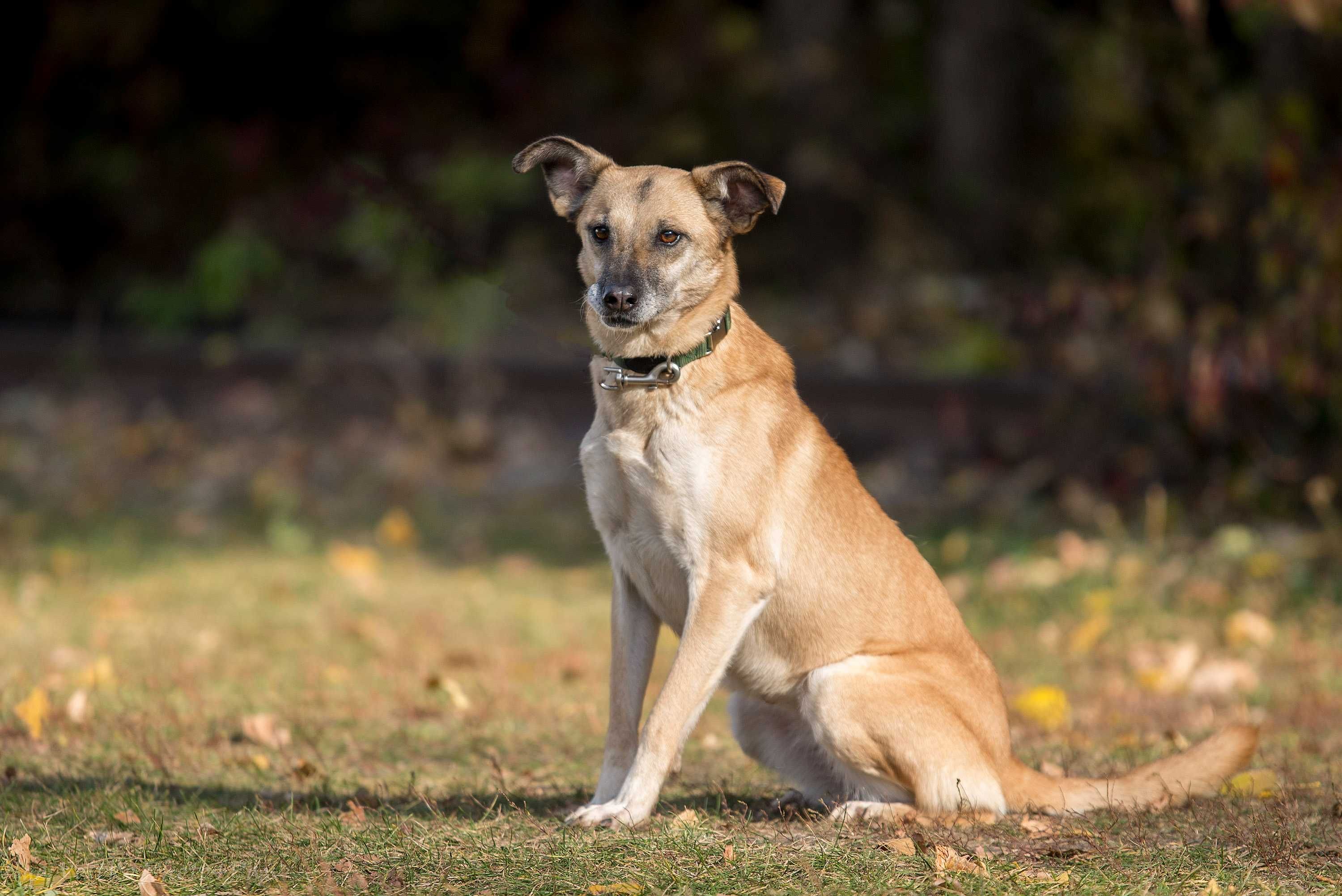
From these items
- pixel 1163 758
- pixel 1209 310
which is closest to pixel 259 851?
pixel 1163 758

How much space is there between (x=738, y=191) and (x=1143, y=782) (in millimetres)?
1941

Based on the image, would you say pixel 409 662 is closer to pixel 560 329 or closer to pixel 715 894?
pixel 715 894

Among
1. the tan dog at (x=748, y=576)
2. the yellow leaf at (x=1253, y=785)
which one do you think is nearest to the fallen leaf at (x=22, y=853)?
the tan dog at (x=748, y=576)

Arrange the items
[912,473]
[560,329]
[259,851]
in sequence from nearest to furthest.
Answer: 1. [259,851]
2. [912,473]
3. [560,329]

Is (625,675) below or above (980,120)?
below

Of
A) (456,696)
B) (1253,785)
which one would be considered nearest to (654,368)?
(456,696)

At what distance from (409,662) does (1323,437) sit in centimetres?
484

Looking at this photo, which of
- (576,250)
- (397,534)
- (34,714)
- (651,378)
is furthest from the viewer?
(576,250)

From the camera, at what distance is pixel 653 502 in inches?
146

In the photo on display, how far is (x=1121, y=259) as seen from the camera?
1031cm

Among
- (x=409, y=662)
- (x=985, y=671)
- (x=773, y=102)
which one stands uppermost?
(x=773, y=102)

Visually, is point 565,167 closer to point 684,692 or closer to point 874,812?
point 684,692

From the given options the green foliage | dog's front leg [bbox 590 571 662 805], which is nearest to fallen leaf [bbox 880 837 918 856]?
dog's front leg [bbox 590 571 662 805]

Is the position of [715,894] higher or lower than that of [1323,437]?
lower
